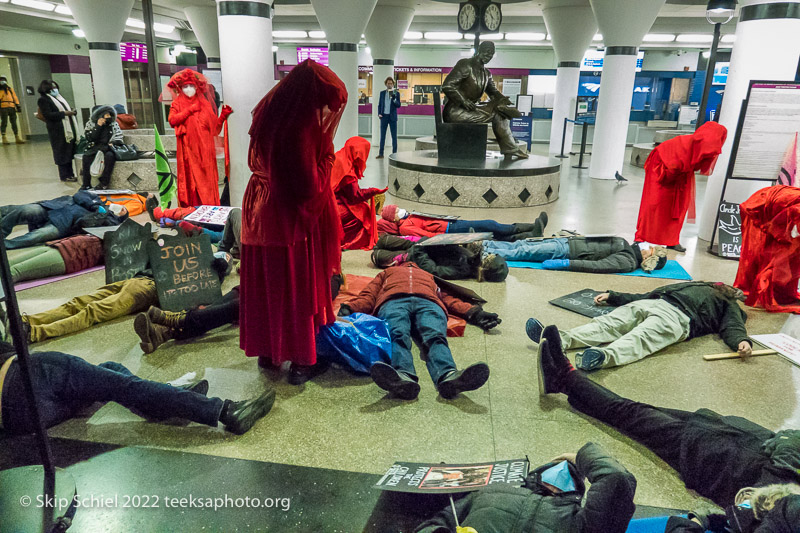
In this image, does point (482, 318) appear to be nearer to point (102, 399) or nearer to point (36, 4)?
point (102, 399)

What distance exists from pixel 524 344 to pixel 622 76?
31.6 ft

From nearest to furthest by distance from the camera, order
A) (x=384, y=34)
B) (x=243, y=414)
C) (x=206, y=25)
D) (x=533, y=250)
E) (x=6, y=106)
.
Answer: (x=243, y=414), (x=533, y=250), (x=384, y=34), (x=6, y=106), (x=206, y=25)

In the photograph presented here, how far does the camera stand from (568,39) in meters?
14.5

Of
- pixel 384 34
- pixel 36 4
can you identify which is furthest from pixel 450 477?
pixel 36 4

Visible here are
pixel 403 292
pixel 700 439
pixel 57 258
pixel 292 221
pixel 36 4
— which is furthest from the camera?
pixel 36 4

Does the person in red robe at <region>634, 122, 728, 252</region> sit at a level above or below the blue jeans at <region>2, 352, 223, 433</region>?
above

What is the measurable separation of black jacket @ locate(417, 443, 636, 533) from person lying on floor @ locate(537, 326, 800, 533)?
0.41m

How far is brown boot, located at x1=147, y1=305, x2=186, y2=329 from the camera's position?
348 centimetres

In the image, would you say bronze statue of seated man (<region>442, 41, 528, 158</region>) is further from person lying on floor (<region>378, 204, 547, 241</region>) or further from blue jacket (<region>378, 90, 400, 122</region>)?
blue jacket (<region>378, 90, 400, 122</region>)

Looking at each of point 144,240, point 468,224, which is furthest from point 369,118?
point 144,240

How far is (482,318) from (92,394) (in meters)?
2.50

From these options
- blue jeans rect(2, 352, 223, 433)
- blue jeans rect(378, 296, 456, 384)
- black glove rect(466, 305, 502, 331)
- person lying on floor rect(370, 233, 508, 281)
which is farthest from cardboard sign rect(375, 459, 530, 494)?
person lying on floor rect(370, 233, 508, 281)

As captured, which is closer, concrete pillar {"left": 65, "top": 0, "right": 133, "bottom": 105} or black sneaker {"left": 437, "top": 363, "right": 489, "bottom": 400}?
black sneaker {"left": 437, "top": 363, "right": 489, "bottom": 400}

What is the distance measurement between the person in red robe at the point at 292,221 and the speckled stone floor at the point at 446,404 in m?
0.36
